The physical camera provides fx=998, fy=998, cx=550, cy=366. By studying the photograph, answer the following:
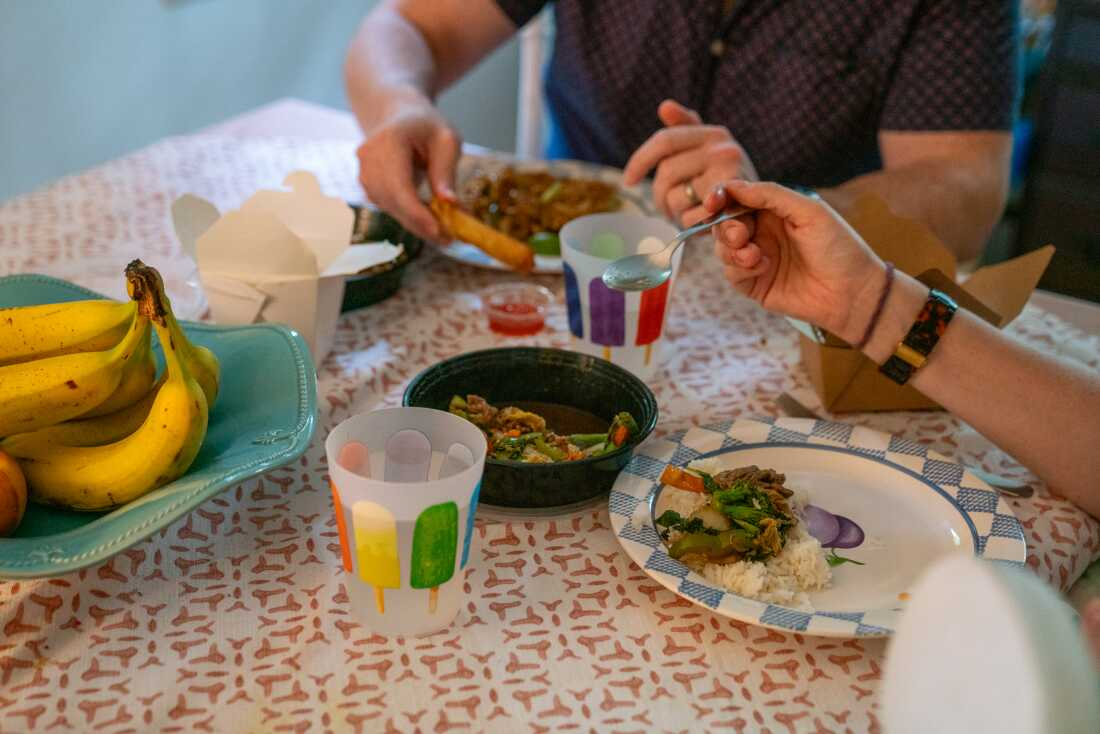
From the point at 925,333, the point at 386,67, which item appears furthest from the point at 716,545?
the point at 386,67

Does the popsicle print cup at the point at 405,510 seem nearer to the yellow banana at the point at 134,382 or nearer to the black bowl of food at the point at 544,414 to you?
the black bowl of food at the point at 544,414

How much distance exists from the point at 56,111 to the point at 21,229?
1652 millimetres

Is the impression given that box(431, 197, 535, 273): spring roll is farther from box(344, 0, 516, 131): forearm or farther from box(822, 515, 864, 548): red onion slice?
box(822, 515, 864, 548): red onion slice

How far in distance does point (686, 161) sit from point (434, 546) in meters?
0.74

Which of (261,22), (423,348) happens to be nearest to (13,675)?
(423,348)

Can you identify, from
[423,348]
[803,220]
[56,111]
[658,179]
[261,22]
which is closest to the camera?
[803,220]

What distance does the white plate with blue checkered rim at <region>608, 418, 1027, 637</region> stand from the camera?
74 cm

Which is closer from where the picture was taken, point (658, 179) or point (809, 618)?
point (809, 618)

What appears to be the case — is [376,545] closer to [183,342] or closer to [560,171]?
[183,342]

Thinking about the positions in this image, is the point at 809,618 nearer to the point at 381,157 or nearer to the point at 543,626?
the point at 543,626

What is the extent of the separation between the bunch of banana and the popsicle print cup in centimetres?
14

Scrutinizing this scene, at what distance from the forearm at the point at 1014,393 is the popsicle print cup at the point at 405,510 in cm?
49

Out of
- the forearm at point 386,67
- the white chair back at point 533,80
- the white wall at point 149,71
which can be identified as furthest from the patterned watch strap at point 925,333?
the white wall at point 149,71

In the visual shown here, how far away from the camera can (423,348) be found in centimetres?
117
